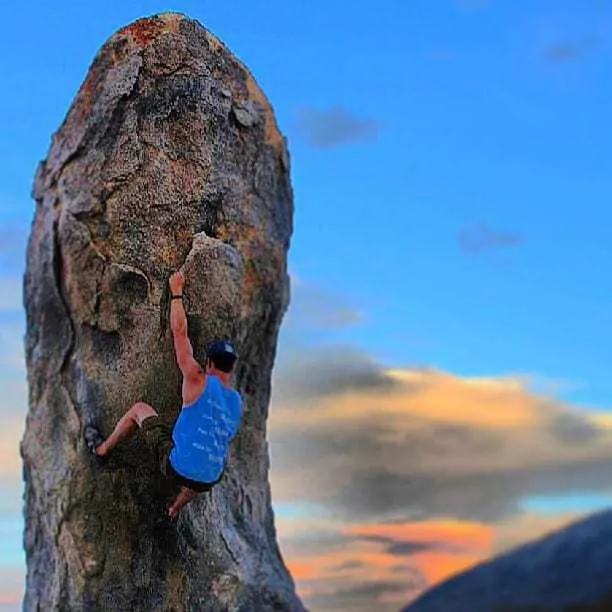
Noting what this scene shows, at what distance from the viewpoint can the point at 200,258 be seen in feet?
22.0

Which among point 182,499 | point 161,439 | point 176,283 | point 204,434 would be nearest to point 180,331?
point 176,283

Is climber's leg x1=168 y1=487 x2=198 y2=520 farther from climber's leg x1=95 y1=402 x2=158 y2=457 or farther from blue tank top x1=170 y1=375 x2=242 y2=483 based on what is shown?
climber's leg x1=95 y1=402 x2=158 y2=457

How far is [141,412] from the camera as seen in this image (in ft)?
21.6

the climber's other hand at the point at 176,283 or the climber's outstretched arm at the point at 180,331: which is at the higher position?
the climber's other hand at the point at 176,283

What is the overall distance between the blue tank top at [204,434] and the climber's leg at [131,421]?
38 cm

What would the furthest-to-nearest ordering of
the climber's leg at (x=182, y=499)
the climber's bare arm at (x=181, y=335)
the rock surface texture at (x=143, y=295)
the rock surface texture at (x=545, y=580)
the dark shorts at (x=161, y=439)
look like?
the rock surface texture at (x=143, y=295) < the dark shorts at (x=161, y=439) < the climber's leg at (x=182, y=499) < the climber's bare arm at (x=181, y=335) < the rock surface texture at (x=545, y=580)

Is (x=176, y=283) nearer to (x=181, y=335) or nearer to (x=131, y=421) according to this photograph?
(x=181, y=335)

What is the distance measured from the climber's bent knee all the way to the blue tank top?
370 millimetres

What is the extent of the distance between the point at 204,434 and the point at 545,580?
3748 mm

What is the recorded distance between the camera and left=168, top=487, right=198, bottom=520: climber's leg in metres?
6.52

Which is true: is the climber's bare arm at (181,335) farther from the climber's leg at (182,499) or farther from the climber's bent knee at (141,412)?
the climber's leg at (182,499)

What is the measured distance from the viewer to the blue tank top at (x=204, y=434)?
20.2 ft

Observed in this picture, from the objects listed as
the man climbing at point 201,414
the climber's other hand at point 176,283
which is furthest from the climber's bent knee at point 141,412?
the climber's other hand at point 176,283

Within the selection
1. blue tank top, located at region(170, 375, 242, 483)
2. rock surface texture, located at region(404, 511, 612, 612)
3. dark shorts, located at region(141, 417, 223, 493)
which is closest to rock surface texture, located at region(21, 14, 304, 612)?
dark shorts, located at region(141, 417, 223, 493)
